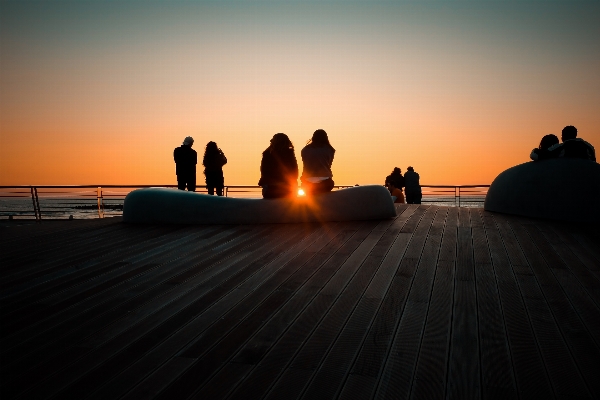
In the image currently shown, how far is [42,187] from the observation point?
12281 millimetres

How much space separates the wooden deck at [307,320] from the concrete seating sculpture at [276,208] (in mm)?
1539

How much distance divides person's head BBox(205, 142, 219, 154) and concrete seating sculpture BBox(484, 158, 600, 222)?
5.65m

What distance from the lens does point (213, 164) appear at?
9703mm

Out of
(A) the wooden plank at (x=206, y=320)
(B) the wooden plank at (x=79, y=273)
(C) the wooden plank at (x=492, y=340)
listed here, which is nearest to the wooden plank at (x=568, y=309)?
(C) the wooden plank at (x=492, y=340)

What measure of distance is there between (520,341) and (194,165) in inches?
315

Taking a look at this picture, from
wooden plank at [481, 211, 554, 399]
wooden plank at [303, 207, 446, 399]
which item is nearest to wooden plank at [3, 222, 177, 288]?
wooden plank at [303, 207, 446, 399]

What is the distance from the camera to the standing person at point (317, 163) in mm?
6828

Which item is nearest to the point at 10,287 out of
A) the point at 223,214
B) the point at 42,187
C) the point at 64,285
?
the point at 64,285

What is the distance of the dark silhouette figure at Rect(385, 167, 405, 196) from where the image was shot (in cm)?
1235

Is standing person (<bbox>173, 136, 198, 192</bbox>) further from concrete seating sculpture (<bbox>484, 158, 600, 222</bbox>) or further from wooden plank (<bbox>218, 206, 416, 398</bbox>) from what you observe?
wooden plank (<bbox>218, 206, 416, 398</bbox>)

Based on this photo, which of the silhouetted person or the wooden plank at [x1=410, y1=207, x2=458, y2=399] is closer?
the wooden plank at [x1=410, y1=207, x2=458, y2=399]

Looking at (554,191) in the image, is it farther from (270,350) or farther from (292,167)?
(270,350)

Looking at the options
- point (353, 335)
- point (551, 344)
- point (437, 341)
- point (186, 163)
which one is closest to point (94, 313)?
point (353, 335)

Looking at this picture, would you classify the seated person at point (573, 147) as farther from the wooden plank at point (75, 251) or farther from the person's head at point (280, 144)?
the wooden plank at point (75, 251)
